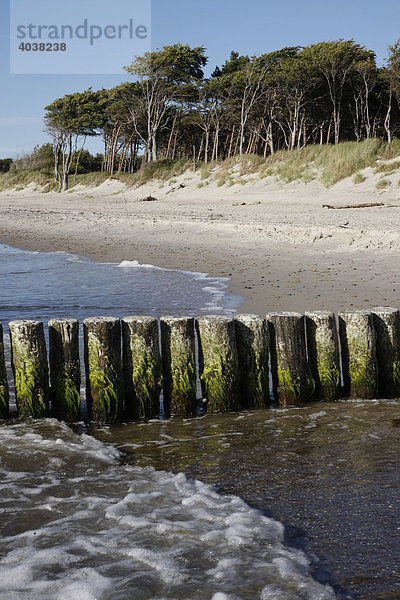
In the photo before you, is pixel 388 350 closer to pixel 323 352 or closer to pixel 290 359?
pixel 323 352

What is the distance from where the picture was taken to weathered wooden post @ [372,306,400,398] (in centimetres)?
499

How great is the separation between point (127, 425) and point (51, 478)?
114cm

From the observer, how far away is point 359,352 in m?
4.95

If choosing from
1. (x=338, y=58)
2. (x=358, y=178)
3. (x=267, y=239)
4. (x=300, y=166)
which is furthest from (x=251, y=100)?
(x=267, y=239)

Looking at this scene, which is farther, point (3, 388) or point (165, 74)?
point (165, 74)

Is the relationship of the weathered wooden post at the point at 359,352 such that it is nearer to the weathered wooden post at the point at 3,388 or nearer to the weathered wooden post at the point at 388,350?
the weathered wooden post at the point at 388,350

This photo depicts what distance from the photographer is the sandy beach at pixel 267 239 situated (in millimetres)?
9703

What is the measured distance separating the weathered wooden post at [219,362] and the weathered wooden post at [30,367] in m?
1.35

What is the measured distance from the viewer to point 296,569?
2.57 metres

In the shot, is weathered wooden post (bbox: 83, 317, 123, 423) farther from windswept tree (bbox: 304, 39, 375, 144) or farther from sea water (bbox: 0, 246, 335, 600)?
windswept tree (bbox: 304, 39, 375, 144)

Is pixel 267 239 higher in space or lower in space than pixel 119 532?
higher

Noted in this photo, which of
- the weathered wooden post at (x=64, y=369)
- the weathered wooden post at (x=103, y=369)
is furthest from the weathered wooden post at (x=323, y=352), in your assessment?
the weathered wooden post at (x=64, y=369)

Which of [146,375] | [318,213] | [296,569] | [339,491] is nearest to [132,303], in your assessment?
[146,375]

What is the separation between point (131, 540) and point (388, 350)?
308 cm
